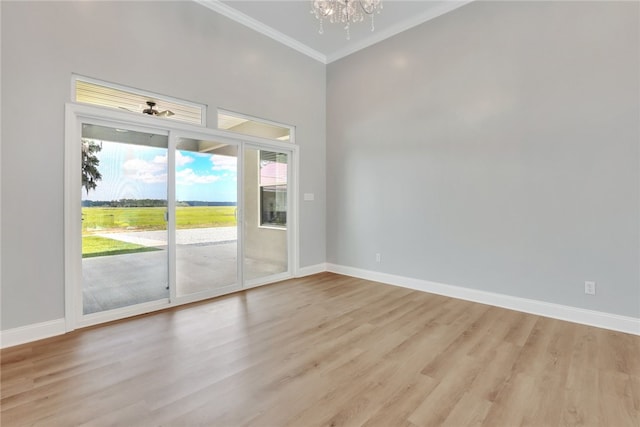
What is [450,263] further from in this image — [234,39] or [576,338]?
[234,39]

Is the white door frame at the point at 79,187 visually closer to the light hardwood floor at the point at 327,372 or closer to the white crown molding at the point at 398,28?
the light hardwood floor at the point at 327,372

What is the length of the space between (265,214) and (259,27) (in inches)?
113

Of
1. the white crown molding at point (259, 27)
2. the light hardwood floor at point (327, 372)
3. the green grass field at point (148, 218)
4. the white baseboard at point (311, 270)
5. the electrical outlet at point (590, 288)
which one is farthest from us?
the white baseboard at point (311, 270)

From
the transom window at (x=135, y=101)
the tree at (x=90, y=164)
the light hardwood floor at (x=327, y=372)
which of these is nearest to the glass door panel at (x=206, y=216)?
the transom window at (x=135, y=101)

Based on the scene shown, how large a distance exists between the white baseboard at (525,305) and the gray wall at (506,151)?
0.07m

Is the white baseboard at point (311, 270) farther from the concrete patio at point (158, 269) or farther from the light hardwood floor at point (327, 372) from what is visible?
the light hardwood floor at point (327, 372)

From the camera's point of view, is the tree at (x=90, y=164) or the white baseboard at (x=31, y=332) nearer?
the white baseboard at (x=31, y=332)

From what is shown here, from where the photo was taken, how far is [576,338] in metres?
2.80

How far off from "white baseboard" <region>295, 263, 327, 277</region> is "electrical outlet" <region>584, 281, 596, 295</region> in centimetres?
369

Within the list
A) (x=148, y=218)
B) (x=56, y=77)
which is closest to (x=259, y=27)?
(x=56, y=77)

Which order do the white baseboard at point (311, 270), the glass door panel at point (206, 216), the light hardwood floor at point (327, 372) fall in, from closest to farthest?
the light hardwood floor at point (327, 372) → the glass door panel at point (206, 216) → the white baseboard at point (311, 270)

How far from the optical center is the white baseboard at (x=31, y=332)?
2.62 m

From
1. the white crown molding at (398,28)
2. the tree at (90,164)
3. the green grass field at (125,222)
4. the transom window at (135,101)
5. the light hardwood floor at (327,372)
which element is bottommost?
the light hardwood floor at (327,372)

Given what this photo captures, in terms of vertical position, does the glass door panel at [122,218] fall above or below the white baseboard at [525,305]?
above
